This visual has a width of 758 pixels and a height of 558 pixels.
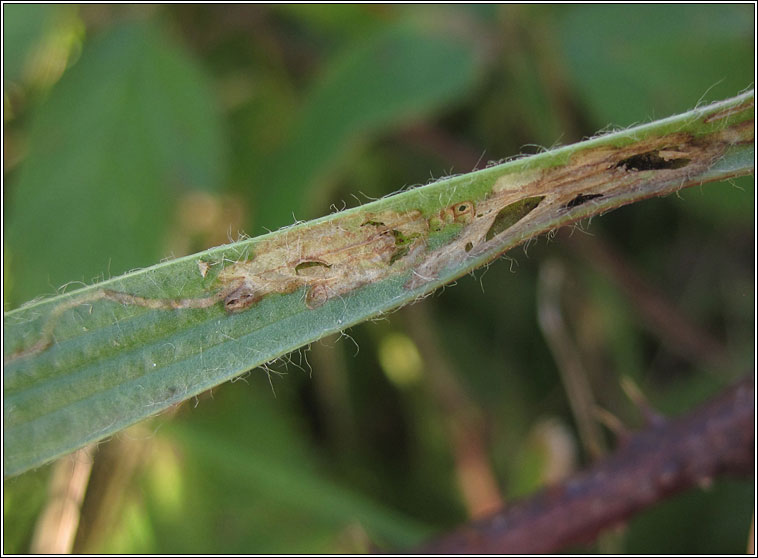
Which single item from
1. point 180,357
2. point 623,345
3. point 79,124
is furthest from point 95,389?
point 623,345

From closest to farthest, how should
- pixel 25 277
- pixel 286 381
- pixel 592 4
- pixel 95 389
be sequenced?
pixel 95 389 → pixel 25 277 → pixel 592 4 → pixel 286 381

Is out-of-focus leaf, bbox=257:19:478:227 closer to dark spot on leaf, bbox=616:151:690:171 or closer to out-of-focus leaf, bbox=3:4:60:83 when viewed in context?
out-of-focus leaf, bbox=3:4:60:83

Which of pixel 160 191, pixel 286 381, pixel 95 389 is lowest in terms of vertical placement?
pixel 95 389

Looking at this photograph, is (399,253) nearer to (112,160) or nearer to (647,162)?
(647,162)

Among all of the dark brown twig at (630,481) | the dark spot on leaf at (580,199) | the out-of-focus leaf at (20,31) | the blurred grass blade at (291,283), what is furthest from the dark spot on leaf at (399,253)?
the out-of-focus leaf at (20,31)

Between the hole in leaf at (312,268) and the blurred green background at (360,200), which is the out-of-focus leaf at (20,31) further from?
the hole in leaf at (312,268)

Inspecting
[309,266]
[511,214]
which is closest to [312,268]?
[309,266]

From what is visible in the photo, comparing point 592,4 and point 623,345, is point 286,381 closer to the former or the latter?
point 623,345
